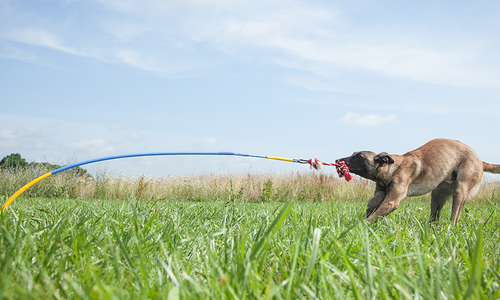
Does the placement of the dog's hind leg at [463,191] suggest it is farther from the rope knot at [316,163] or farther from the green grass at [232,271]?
the green grass at [232,271]

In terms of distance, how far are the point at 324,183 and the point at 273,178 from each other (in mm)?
2170

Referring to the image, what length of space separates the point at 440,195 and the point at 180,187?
1028 cm

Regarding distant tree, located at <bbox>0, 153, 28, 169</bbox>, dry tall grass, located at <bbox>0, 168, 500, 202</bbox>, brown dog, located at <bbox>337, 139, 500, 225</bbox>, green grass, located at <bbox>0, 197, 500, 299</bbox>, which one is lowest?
dry tall grass, located at <bbox>0, 168, 500, 202</bbox>

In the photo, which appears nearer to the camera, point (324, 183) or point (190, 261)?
point (190, 261)

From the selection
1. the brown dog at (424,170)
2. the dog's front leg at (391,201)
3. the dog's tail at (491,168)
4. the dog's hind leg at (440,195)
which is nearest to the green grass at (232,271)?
the dog's front leg at (391,201)

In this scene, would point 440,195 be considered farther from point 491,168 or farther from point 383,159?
point 383,159

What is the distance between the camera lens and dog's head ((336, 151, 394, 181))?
5169 mm

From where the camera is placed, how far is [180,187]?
1409cm

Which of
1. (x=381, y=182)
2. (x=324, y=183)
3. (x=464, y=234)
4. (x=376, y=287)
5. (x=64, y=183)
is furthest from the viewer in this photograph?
(x=324, y=183)

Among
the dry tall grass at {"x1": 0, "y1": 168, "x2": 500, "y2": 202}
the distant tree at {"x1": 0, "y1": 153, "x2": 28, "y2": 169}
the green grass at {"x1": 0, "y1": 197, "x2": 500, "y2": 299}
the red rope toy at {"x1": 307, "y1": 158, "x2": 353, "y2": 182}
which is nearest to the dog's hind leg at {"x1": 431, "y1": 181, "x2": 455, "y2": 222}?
the red rope toy at {"x1": 307, "y1": 158, "x2": 353, "y2": 182}

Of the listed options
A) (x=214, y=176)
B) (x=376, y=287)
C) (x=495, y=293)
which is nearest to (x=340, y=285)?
(x=376, y=287)

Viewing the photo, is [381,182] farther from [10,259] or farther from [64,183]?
[64,183]

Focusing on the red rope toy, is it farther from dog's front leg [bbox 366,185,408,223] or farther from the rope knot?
dog's front leg [bbox 366,185,408,223]

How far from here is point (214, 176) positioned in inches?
648
